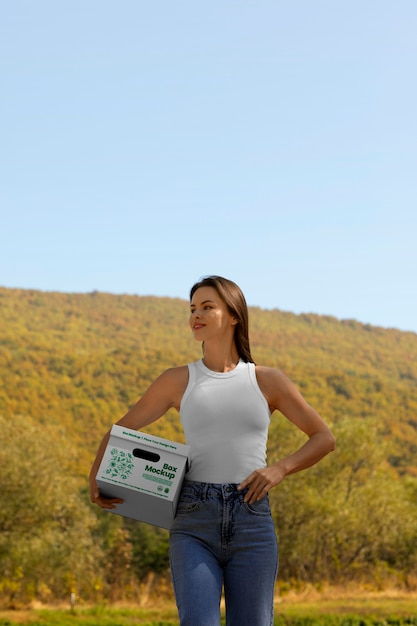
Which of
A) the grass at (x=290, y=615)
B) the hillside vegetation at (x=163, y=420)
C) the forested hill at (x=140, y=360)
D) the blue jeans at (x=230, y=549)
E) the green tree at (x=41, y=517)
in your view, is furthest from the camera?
the forested hill at (x=140, y=360)

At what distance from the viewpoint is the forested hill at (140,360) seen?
6525cm

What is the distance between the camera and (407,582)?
21938 millimetres

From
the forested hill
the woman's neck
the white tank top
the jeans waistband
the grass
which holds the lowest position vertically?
the grass

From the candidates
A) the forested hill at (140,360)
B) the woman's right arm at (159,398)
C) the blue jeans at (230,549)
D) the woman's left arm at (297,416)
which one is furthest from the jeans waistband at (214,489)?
the forested hill at (140,360)

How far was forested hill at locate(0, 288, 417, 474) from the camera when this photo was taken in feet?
214

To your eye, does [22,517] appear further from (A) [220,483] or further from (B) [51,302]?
(B) [51,302]

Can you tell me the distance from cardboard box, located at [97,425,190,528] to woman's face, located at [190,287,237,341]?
49 centimetres

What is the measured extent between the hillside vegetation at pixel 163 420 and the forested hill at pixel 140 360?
7.7 inches

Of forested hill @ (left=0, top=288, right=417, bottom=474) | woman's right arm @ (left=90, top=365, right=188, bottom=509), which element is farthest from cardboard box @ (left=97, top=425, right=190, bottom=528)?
forested hill @ (left=0, top=288, right=417, bottom=474)

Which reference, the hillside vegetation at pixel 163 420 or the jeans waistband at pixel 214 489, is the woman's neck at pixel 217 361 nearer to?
the jeans waistband at pixel 214 489

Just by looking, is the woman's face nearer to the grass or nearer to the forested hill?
the grass

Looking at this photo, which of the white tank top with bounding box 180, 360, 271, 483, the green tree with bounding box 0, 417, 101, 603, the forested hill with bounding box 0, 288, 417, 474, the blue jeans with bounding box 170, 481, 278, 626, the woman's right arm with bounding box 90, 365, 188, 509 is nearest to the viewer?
the blue jeans with bounding box 170, 481, 278, 626

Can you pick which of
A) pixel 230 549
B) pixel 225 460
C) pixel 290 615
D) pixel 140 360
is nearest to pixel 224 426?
pixel 225 460

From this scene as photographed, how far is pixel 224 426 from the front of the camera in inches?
135
